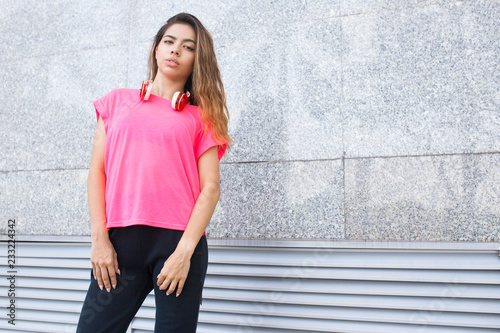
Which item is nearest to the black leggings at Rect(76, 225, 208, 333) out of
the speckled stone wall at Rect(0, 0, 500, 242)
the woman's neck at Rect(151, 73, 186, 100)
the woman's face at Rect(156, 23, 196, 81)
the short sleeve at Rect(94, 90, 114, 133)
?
the short sleeve at Rect(94, 90, 114, 133)

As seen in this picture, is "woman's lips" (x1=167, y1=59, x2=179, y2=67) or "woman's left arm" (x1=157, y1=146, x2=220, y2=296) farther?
"woman's lips" (x1=167, y1=59, x2=179, y2=67)

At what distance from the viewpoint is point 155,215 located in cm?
173

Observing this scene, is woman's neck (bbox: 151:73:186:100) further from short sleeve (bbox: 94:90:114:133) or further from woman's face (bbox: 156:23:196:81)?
short sleeve (bbox: 94:90:114:133)

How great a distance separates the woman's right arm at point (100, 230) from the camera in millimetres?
1687

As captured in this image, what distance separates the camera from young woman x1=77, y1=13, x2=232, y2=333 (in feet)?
5.54

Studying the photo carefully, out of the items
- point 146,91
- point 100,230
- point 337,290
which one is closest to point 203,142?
point 146,91

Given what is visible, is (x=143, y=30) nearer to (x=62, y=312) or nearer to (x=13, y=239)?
(x=13, y=239)

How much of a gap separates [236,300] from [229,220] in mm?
543

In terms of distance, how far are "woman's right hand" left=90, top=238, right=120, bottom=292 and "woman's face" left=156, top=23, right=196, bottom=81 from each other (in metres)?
0.87

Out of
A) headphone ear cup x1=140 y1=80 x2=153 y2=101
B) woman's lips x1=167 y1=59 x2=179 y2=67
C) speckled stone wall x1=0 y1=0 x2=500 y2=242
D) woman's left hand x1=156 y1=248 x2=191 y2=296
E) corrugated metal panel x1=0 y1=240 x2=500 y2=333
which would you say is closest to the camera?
woman's left hand x1=156 y1=248 x2=191 y2=296

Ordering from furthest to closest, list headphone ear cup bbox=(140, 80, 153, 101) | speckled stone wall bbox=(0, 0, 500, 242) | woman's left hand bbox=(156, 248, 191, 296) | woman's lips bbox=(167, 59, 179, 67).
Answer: speckled stone wall bbox=(0, 0, 500, 242) < woman's lips bbox=(167, 59, 179, 67) < headphone ear cup bbox=(140, 80, 153, 101) < woman's left hand bbox=(156, 248, 191, 296)

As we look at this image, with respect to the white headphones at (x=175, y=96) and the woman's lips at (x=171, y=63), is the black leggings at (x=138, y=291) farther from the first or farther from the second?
the woman's lips at (x=171, y=63)

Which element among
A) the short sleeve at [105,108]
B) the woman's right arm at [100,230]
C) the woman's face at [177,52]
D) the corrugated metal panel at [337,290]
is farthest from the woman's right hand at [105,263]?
the corrugated metal panel at [337,290]

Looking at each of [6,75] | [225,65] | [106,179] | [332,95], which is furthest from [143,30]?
[106,179]
